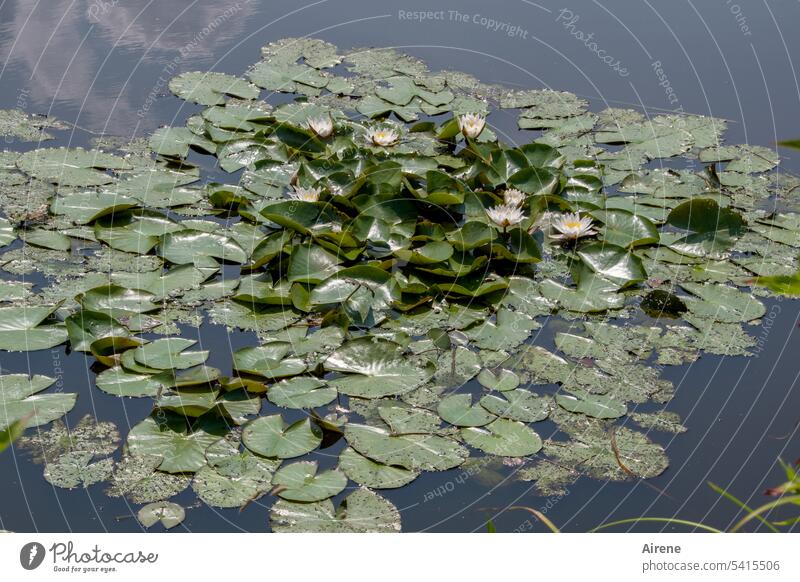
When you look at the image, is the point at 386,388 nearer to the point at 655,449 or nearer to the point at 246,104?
the point at 655,449

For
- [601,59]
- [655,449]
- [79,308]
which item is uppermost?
[601,59]

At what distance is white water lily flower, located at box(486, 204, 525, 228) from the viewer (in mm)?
5012

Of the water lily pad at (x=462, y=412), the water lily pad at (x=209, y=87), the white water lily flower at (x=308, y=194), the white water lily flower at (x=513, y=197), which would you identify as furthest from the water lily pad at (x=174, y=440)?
the water lily pad at (x=209, y=87)

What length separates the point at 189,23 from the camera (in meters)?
7.85

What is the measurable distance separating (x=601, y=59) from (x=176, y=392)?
4.57 metres

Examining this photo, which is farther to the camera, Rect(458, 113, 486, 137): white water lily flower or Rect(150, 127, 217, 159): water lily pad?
Rect(150, 127, 217, 159): water lily pad

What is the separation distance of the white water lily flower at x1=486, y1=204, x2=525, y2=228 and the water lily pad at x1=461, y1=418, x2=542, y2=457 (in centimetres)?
136

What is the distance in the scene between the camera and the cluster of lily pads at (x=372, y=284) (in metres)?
3.85

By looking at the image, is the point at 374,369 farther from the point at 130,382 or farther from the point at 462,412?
the point at 130,382

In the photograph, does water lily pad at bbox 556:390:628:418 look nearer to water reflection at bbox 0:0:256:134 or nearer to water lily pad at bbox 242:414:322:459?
water lily pad at bbox 242:414:322:459

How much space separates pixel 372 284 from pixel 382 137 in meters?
1.37

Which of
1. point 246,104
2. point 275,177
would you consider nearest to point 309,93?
point 246,104

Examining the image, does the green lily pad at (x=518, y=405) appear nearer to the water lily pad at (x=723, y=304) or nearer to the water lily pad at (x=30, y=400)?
the water lily pad at (x=723, y=304)

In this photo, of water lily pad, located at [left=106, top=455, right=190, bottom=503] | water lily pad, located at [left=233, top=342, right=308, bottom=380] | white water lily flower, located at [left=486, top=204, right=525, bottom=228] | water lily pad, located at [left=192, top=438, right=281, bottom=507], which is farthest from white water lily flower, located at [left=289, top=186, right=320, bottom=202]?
water lily pad, located at [left=106, top=455, right=190, bottom=503]
